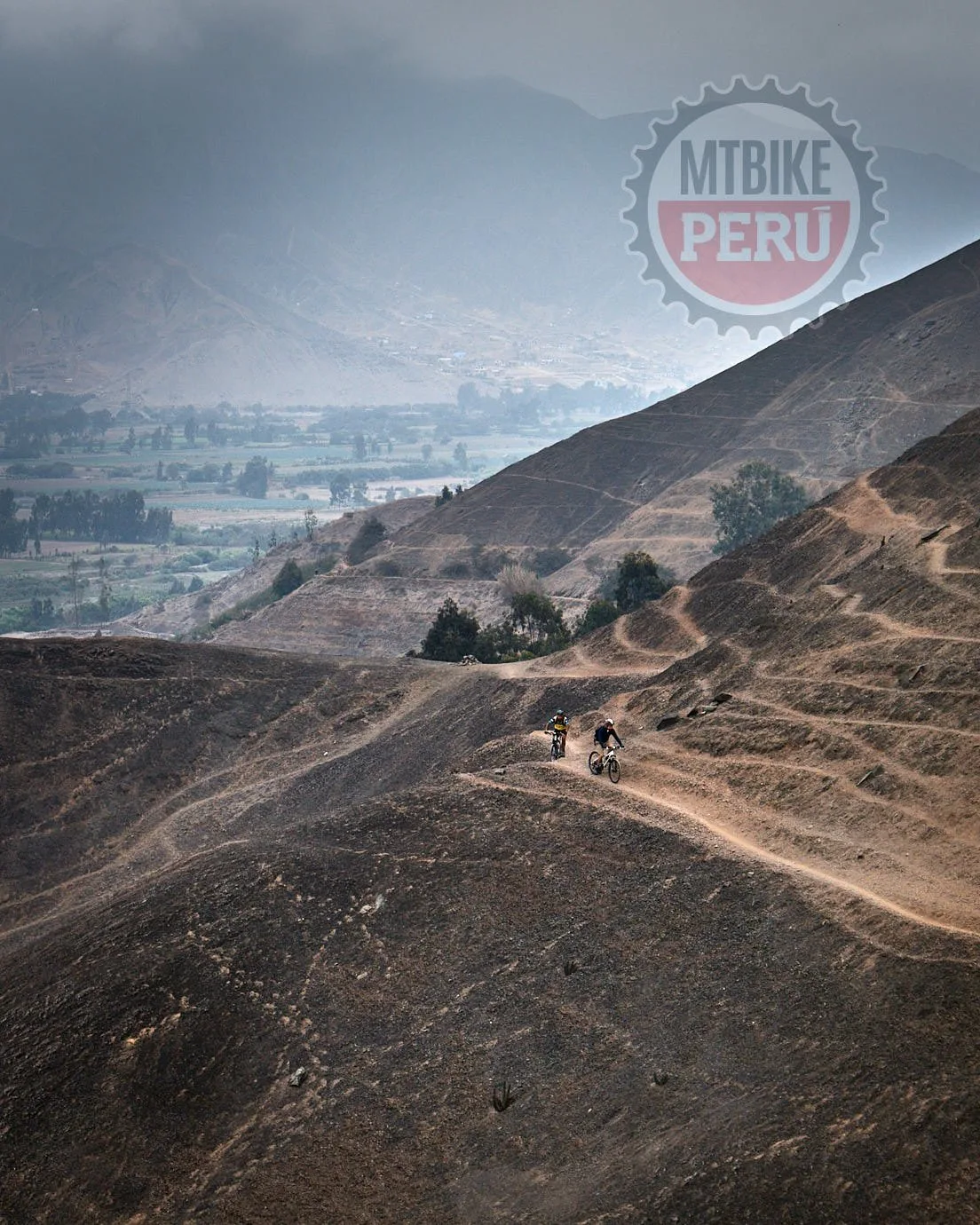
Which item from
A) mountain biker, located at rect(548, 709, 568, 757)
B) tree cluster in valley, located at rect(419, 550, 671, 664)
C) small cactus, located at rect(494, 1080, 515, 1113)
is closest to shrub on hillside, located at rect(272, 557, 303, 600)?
tree cluster in valley, located at rect(419, 550, 671, 664)

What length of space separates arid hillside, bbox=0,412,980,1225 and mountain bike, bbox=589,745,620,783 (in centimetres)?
37

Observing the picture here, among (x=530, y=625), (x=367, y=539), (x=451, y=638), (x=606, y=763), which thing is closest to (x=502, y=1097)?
(x=606, y=763)

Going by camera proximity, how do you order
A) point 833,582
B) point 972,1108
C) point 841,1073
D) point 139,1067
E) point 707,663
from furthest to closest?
point 833,582
point 707,663
point 139,1067
point 841,1073
point 972,1108

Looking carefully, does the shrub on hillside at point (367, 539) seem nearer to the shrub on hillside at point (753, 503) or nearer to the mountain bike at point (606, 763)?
the shrub on hillside at point (753, 503)

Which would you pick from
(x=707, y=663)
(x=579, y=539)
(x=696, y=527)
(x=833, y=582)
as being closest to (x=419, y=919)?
(x=707, y=663)

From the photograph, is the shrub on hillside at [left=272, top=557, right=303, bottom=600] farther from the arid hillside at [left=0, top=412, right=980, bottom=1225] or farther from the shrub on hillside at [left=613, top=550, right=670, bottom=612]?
the arid hillside at [left=0, top=412, right=980, bottom=1225]

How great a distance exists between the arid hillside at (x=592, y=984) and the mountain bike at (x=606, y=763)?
37cm

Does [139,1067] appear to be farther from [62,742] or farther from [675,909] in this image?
[62,742]

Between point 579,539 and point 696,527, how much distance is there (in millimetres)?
16570

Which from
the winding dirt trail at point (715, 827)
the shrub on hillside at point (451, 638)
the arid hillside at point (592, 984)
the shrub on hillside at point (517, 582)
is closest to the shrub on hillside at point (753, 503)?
the shrub on hillside at point (517, 582)

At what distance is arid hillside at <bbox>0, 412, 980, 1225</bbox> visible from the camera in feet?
76.2

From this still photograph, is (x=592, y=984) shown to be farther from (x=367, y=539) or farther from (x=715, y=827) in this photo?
(x=367, y=539)

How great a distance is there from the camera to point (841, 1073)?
76.8 ft

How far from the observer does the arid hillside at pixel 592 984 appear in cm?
2322
